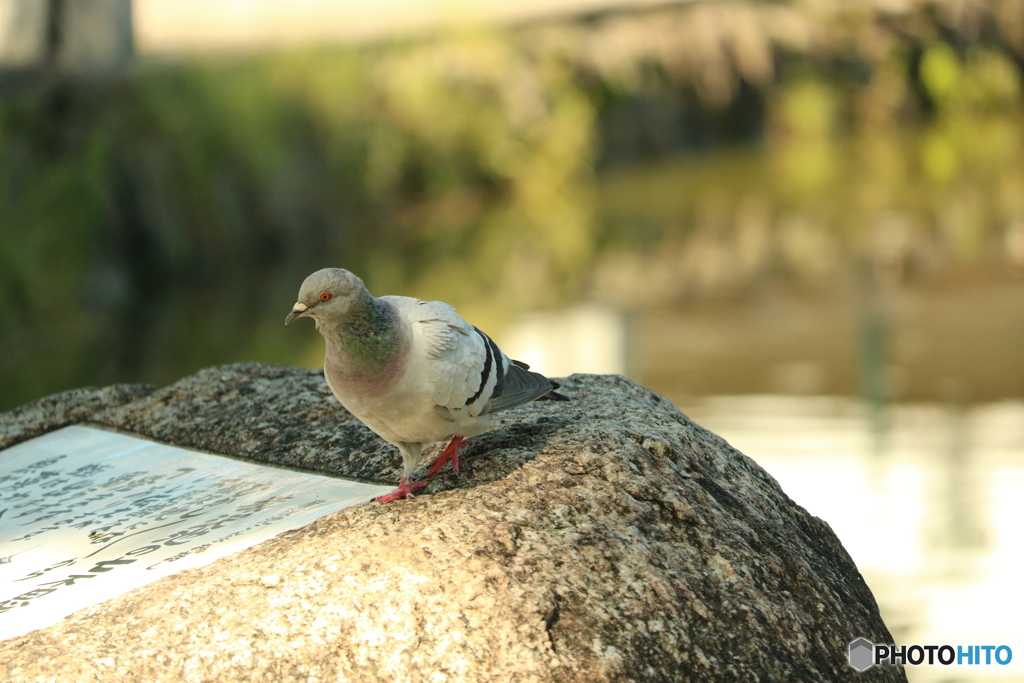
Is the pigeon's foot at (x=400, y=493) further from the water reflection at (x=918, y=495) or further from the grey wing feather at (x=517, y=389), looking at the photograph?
Answer: the water reflection at (x=918, y=495)

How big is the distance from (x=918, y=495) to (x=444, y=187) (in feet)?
31.4

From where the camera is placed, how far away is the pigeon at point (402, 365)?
8.58 ft

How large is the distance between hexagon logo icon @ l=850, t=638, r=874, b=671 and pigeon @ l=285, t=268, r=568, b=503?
975mm

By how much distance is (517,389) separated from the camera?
116 inches

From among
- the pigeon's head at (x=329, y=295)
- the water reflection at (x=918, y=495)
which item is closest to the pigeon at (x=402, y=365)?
the pigeon's head at (x=329, y=295)

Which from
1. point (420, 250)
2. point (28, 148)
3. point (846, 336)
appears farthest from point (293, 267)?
point (846, 336)

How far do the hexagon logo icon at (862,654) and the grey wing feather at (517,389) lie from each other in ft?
3.05

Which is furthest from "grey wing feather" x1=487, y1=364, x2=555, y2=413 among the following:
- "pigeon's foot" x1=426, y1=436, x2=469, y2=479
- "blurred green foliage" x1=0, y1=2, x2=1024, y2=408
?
"blurred green foliage" x1=0, y1=2, x2=1024, y2=408

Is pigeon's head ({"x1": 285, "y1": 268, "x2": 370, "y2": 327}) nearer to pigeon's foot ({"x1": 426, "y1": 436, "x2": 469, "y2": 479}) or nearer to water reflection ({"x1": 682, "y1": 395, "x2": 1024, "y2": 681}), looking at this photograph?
pigeon's foot ({"x1": 426, "y1": 436, "x2": 469, "y2": 479})

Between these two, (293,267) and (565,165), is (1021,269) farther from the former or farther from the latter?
(565,165)

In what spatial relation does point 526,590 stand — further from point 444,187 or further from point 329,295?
point 444,187

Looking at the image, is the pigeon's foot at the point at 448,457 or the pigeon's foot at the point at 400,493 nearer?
the pigeon's foot at the point at 400,493

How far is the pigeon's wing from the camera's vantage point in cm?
271

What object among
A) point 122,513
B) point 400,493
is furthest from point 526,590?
point 122,513
